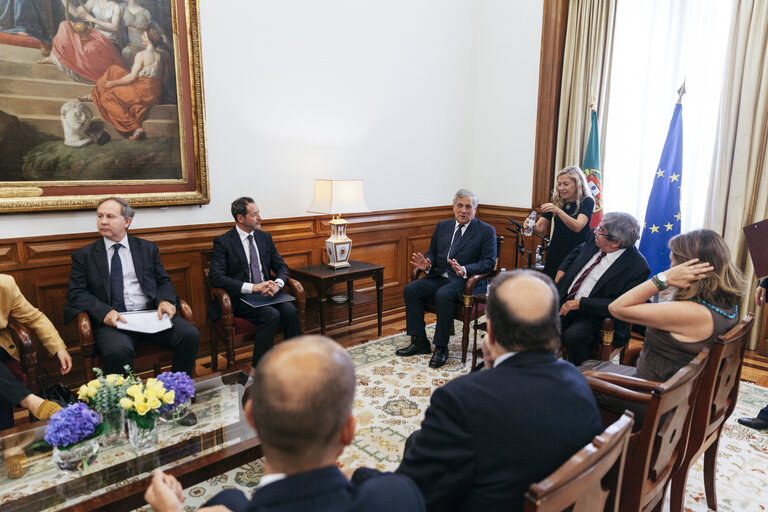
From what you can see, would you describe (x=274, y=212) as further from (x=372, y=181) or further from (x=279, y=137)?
(x=372, y=181)

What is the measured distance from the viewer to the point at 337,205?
4.10 metres

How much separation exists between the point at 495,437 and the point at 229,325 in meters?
2.61

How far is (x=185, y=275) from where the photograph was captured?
3857 millimetres

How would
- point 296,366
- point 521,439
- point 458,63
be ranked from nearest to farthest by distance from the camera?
1. point 296,366
2. point 521,439
3. point 458,63

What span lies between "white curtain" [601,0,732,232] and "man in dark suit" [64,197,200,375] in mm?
4235

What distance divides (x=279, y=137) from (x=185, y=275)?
1.41 meters

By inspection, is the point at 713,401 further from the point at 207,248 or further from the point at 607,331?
the point at 207,248

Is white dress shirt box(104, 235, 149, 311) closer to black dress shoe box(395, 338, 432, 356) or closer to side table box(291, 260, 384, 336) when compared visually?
side table box(291, 260, 384, 336)

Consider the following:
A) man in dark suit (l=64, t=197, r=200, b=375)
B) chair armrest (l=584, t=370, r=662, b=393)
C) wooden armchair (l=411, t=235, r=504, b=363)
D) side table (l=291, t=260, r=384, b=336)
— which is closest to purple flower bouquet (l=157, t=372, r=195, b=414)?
man in dark suit (l=64, t=197, r=200, b=375)

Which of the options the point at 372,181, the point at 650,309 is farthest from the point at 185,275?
the point at 650,309

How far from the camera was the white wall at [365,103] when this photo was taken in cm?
390

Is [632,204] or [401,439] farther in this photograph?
[632,204]

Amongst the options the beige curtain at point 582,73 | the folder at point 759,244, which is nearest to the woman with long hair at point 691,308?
the folder at point 759,244

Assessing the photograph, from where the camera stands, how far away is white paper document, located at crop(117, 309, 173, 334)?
3018 millimetres
